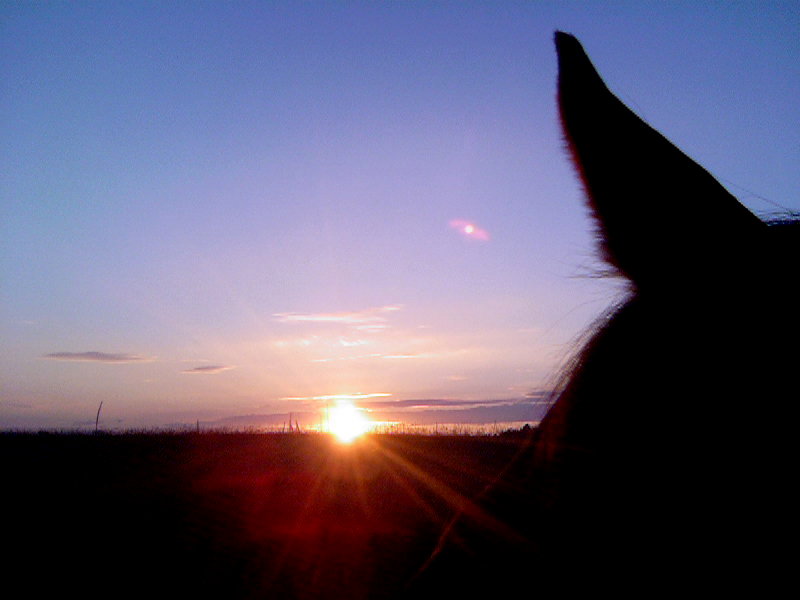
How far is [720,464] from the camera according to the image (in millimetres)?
708

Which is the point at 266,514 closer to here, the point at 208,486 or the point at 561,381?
the point at 208,486

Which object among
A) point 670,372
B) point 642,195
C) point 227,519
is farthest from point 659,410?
point 227,519

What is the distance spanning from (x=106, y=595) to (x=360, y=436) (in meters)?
12.9

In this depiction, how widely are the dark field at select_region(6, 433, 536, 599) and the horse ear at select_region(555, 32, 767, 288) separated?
2.08ft

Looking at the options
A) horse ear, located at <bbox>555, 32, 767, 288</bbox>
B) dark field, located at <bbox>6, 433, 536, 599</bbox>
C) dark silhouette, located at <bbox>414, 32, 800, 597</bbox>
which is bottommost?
dark field, located at <bbox>6, 433, 536, 599</bbox>

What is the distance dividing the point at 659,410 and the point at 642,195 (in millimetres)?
357

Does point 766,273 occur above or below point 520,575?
above

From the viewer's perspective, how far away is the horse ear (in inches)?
31.8

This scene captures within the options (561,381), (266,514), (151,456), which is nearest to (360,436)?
(151,456)

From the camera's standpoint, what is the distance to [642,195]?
86 cm

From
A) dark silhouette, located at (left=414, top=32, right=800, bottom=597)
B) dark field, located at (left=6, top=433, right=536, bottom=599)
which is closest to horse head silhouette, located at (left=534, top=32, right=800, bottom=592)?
dark silhouette, located at (left=414, top=32, right=800, bottom=597)

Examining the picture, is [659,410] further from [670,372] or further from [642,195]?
[642,195]

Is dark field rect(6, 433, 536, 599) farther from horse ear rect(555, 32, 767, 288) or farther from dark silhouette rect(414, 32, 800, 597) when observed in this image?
horse ear rect(555, 32, 767, 288)

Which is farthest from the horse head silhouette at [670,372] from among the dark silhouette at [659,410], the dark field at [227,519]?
the dark field at [227,519]
